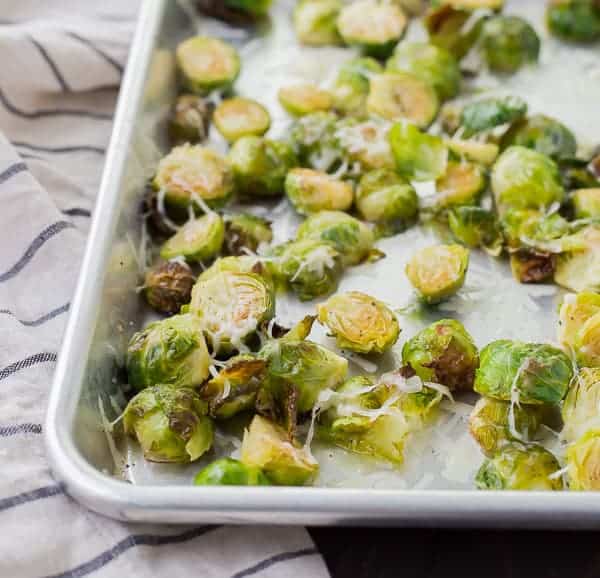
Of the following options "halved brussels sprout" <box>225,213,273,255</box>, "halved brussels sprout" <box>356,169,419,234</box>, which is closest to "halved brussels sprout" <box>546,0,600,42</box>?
"halved brussels sprout" <box>356,169,419,234</box>

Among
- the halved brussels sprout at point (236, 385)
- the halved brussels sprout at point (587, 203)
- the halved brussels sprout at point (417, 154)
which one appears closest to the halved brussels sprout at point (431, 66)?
the halved brussels sprout at point (417, 154)

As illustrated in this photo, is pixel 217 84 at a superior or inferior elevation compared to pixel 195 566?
superior

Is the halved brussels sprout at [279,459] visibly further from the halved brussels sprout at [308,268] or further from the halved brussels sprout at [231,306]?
the halved brussels sprout at [308,268]

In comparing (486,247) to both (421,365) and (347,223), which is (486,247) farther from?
(421,365)

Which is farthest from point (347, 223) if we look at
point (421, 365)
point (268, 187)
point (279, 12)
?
point (279, 12)

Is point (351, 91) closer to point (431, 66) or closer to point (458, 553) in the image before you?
point (431, 66)

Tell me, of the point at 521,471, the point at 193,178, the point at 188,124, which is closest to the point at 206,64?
the point at 188,124
